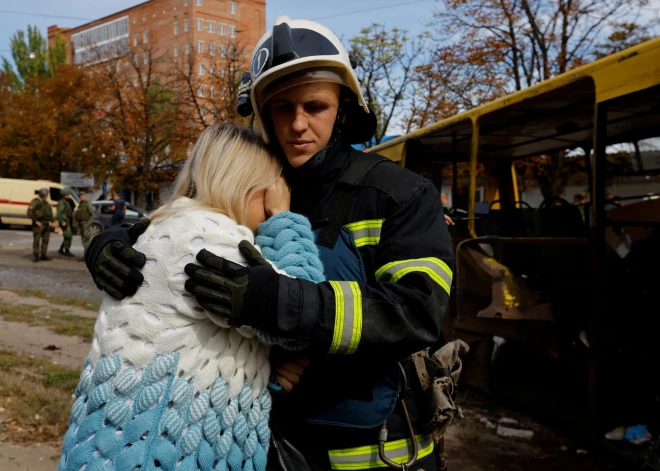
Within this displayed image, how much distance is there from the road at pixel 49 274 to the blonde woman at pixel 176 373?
1000 cm

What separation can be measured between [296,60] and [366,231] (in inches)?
21.2

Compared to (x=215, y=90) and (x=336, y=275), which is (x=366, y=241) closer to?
(x=336, y=275)

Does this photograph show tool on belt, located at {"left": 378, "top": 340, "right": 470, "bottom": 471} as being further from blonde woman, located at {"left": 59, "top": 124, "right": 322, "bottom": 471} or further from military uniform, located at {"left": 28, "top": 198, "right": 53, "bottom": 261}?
military uniform, located at {"left": 28, "top": 198, "right": 53, "bottom": 261}

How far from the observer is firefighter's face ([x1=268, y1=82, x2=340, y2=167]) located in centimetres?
192

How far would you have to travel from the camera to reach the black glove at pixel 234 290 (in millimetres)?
1514

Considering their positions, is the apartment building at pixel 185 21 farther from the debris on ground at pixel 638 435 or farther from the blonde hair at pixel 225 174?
the blonde hair at pixel 225 174

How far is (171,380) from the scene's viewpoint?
5.06 feet

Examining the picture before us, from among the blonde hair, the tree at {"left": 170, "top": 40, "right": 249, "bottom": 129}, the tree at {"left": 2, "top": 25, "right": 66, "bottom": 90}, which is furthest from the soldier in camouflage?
the tree at {"left": 2, "top": 25, "right": 66, "bottom": 90}

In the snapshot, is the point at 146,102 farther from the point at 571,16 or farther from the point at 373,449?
the point at 373,449

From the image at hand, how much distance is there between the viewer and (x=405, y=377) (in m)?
1.90

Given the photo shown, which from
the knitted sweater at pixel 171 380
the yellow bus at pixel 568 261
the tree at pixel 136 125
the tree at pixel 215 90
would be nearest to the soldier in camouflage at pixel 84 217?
the tree at pixel 215 90

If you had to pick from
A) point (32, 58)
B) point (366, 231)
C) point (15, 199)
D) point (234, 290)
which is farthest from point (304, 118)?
point (32, 58)

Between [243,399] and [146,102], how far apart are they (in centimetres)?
2649

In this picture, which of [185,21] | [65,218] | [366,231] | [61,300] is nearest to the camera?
[366,231]
